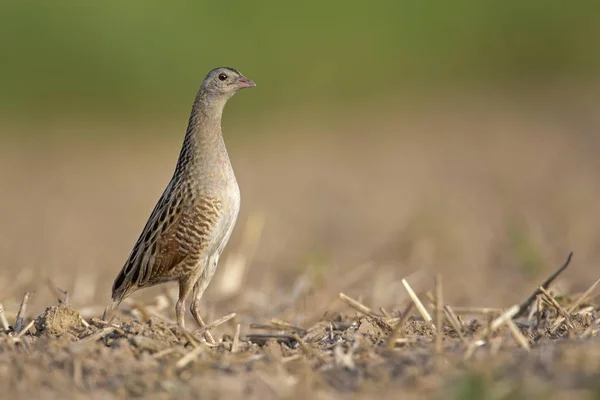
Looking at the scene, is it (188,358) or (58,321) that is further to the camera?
(58,321)

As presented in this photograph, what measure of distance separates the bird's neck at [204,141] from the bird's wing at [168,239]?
8.2 inches

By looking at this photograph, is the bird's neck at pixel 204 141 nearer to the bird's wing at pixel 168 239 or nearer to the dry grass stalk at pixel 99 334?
the bird's wing at pixel 168 239

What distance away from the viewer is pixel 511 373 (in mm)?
4297

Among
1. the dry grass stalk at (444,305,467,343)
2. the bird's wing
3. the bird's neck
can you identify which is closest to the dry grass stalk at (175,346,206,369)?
the dry grass stalk at (444,305,467,343)

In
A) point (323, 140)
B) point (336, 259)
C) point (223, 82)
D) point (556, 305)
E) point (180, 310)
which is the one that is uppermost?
point (223, 82)

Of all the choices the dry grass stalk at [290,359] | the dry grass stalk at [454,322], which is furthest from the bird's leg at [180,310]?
the dry grass stalk at [454,322]

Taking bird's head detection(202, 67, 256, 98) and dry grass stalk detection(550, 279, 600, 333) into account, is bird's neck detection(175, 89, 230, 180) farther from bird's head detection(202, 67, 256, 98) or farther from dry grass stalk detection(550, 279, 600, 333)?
dry grass stalk detection(550, 279, 600, 333)

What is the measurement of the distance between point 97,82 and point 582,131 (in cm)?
1028

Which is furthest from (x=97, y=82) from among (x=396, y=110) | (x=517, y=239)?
(x=517, y=239)

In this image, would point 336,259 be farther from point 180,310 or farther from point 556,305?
point 556,305

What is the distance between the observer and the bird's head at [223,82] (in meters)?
7.16

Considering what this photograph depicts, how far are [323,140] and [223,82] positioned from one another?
12.9m

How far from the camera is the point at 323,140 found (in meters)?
20.1

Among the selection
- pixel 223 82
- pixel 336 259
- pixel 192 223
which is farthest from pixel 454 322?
pixel 336 259
